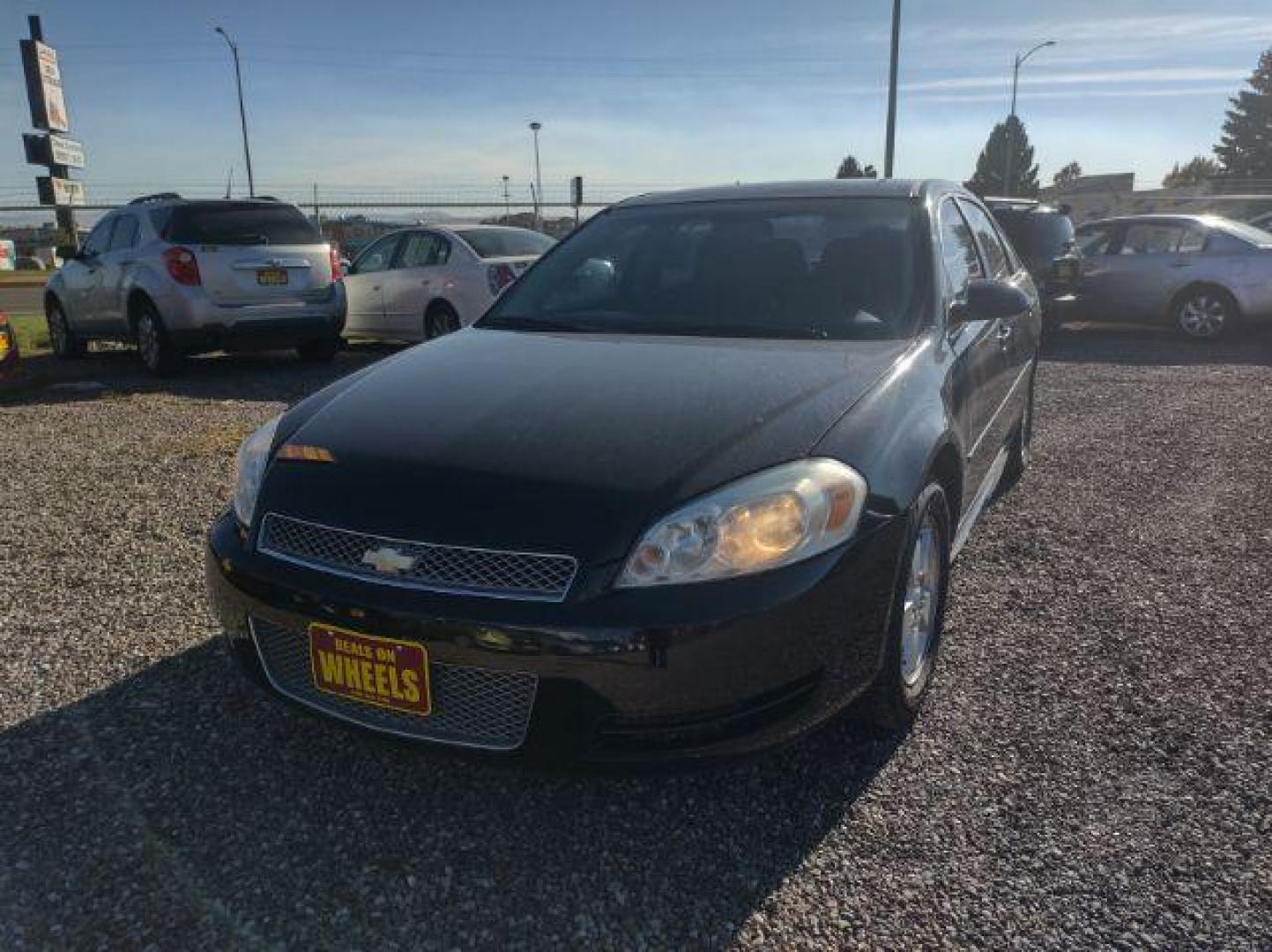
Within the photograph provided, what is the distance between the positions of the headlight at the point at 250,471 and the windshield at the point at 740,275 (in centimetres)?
110

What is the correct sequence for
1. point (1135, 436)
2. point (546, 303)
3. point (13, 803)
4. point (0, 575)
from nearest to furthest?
point (13, 803) → point (546, 303) → point (0, 575) → point (1135, 436)

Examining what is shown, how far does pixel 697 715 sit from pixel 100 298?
9.70 m

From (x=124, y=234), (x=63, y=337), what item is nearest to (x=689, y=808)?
(x=124, y=234)

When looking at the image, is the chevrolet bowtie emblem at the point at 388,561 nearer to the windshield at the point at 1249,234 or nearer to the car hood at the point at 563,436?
the car hood at the point at 563,436

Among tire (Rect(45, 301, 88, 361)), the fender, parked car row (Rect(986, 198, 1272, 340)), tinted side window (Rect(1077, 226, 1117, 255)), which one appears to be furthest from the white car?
the fender

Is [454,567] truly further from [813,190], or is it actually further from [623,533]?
[813,190]

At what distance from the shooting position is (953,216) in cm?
386

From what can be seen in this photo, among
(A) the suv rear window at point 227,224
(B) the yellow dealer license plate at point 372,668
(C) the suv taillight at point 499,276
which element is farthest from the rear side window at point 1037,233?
(B) the yellow dealer license plate at point 372,668

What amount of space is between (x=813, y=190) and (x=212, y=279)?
6787mm

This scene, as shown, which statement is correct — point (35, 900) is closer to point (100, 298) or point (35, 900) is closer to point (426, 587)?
point (426, 587)

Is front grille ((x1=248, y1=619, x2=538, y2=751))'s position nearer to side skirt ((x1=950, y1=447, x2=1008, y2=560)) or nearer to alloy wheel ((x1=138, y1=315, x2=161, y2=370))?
side skirt ((x1=950, y1=447, x2=1008, y2=560))

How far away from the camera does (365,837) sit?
2297 mm

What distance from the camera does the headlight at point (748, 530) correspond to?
2066mm

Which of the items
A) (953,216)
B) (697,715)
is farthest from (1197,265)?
(697,715)
